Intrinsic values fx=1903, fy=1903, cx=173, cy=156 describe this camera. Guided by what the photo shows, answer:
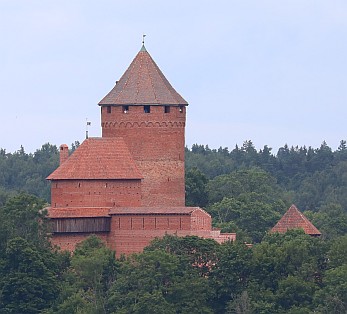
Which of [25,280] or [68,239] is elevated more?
[68,239]

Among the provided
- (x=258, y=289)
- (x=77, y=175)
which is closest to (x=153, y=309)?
(x=258, y=289)

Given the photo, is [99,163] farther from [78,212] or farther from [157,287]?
[157,287]

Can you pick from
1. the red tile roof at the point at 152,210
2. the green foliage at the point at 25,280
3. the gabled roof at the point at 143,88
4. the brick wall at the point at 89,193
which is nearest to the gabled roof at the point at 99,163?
the brick wall at the point at 89,193

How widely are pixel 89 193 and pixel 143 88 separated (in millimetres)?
5352

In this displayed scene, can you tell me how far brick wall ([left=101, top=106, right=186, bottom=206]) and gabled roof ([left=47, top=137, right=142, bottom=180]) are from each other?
87cm

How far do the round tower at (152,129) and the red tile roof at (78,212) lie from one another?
2.20 metres

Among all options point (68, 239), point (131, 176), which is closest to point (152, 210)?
Result: point (131, 176)

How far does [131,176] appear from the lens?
234ft

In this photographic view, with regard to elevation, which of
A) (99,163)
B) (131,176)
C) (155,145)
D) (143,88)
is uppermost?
(143,88)

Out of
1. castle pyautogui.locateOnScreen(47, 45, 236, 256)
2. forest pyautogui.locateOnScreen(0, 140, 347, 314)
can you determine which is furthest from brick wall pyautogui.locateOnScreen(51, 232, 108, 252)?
forest pyautogui.locateOnScreen(0, 140, 347, 314)

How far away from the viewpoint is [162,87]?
7412 cm

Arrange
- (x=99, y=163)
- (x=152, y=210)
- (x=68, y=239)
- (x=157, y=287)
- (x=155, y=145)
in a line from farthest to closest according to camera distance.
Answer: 1. (x=155, y=145)
2. (x=99, y=163)
3. (x=68, y=239)
4. (x=152, y=210)
5. (x=157, y=287)

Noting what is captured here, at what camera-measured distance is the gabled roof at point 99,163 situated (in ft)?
233

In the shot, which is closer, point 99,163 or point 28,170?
point 99,163
